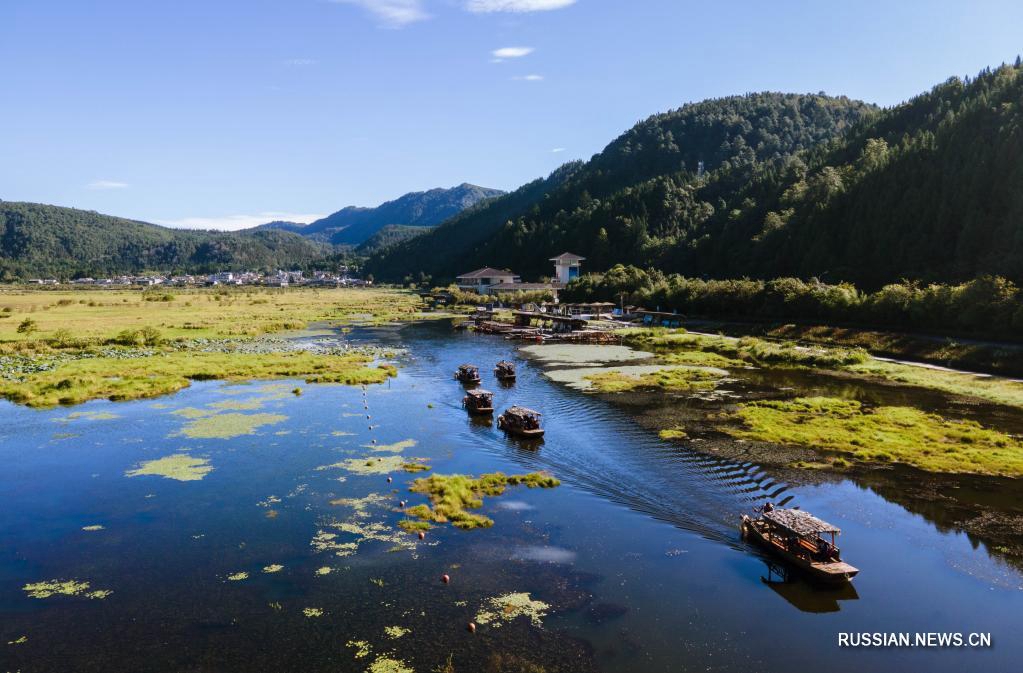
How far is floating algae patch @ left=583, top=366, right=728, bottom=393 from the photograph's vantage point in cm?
5900

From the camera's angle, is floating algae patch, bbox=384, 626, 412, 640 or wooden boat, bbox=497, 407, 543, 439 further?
wooden boat, bbox=497, 407, 543, 439

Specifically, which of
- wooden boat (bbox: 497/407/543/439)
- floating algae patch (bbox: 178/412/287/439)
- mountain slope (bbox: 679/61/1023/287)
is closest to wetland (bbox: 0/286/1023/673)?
floating algae patch (bbox: 178/412/287/439)

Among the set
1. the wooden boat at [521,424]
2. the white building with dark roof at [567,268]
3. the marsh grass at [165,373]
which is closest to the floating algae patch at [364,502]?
the wooden boat at [521,424]

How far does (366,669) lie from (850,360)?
6700cm

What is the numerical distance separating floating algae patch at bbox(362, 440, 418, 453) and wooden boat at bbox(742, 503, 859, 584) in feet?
72.7

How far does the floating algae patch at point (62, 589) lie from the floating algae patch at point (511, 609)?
1449 cm

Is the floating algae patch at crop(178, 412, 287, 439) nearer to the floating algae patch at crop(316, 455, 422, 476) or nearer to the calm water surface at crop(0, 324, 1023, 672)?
the calm water surface at crop(0, 324, 1023, 672)

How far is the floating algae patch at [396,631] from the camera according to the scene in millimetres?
20109

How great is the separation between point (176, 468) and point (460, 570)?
2198 centimetres

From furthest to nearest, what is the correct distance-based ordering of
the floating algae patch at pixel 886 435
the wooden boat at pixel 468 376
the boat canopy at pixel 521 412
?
the wooden boat at pixel 468 376 < the boat canopy at pixel 521 412 < the floating algae patch at pixel 886 435

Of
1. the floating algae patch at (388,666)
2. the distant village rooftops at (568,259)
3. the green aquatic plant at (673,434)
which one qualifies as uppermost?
the distant village rooftops at (568,259)

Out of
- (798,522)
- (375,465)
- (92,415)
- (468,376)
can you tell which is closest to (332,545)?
(375,465)

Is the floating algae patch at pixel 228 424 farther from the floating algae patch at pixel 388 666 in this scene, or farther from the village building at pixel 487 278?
the village building at pixel 487 278

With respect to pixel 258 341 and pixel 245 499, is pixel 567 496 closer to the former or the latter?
pixel 245 499
